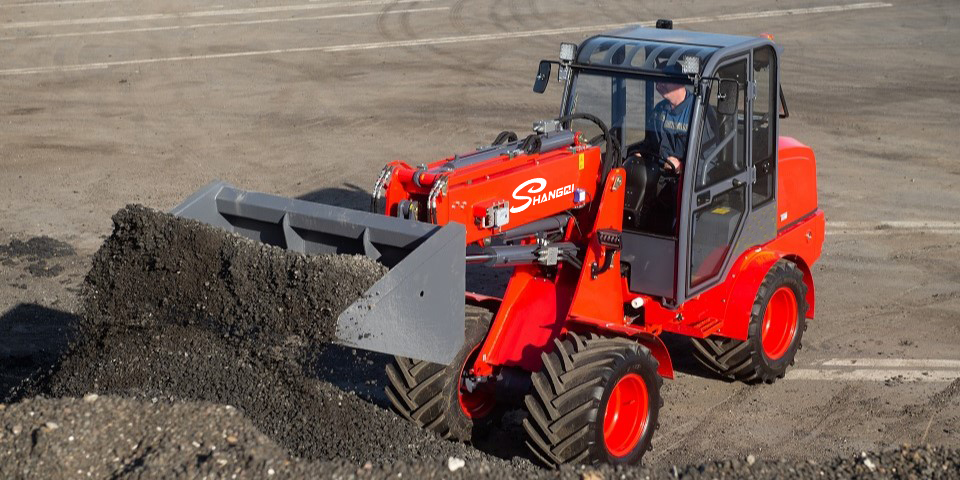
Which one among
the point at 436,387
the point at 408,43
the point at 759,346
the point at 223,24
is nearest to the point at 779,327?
the point at 759,346

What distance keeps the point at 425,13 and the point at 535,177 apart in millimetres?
18042

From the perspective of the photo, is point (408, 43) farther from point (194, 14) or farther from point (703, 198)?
point (703, 198)

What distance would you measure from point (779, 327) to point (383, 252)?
12.7 feet

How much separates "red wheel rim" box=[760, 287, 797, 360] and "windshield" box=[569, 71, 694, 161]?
1910 millimetres

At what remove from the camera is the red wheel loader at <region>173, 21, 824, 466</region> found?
6941 mm

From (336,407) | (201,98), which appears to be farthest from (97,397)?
(201,98)

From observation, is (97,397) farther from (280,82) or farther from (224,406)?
(280,82)

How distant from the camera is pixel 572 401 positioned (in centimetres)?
713

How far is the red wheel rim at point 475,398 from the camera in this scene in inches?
307

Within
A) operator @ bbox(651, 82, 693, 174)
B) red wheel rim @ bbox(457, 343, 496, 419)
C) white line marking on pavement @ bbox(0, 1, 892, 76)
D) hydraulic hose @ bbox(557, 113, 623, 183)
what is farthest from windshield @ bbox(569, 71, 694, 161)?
white line marking on pavement @ bbox(0, 1, 892, 76)

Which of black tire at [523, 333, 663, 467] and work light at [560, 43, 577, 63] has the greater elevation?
work light at [560, 43, 577, 63]

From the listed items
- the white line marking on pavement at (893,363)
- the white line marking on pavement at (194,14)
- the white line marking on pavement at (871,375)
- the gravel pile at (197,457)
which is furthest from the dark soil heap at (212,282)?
the white line marking on pavement at (194,14)

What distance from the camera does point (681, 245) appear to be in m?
7.96

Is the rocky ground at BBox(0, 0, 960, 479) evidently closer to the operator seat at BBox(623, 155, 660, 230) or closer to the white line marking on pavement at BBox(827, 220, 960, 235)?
the white line marking on pavement at BBox(827, 220, 960, 235)
